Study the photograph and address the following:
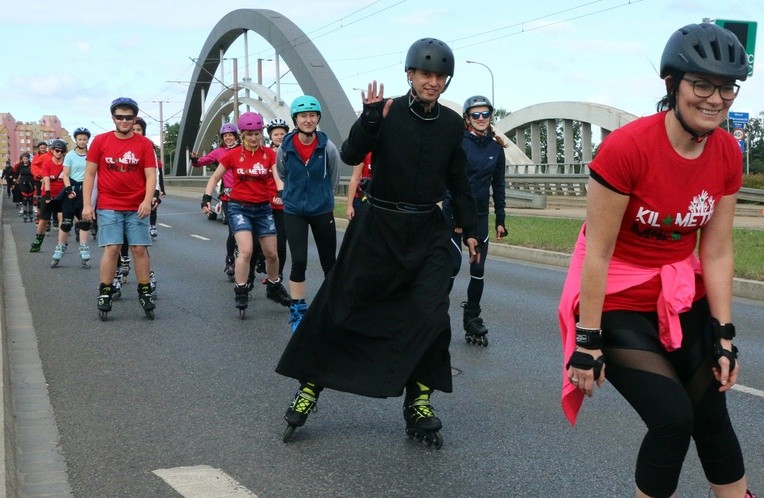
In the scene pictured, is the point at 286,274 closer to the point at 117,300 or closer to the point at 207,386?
the point at 117,300

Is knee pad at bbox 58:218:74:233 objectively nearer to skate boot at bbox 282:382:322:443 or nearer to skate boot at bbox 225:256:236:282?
skate boot at bbox 225:256:236:282

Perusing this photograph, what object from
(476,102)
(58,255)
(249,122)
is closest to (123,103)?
(249,122)

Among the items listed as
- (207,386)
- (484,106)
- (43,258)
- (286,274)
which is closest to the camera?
(207,386)

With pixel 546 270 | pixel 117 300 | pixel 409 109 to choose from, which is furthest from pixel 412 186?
pixel 546 270

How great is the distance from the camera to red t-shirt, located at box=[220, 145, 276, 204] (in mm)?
10758

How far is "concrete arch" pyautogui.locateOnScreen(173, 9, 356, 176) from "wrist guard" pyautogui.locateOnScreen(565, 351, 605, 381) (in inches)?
1863

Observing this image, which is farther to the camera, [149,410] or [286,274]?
[286,274]

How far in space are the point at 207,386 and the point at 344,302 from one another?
6.40 feet

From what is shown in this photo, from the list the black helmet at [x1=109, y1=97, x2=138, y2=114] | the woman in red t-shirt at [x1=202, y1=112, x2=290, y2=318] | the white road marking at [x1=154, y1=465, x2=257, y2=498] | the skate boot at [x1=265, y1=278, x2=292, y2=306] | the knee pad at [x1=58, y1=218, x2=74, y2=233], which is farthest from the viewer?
the knee pad at [x1=58, y1=218, x2=74, y2=233]

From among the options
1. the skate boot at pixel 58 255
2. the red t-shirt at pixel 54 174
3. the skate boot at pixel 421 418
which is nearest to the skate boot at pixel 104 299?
the skate boot at pixel 421 418

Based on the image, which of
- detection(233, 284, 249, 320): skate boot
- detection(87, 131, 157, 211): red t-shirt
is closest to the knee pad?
detection(87, 131, 157, 211): red t-shirt

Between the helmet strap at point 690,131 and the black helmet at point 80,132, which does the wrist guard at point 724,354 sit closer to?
the helmet strap at point 690,131

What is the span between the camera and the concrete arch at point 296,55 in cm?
5866

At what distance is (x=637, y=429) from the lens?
5812mm
